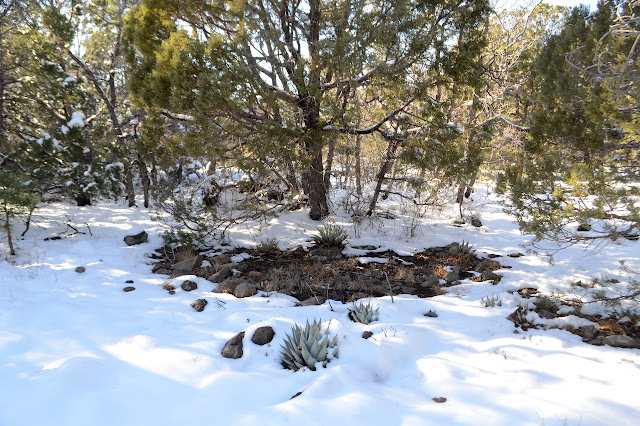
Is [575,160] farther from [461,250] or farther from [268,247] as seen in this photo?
[268,247]

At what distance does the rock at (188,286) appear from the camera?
201 inches

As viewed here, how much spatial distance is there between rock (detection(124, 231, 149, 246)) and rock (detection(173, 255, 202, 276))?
182cm

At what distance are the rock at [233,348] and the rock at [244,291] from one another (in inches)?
58.7

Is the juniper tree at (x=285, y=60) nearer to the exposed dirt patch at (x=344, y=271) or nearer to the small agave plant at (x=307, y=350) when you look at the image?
the exposed dirt patch at (x=344, y=271)

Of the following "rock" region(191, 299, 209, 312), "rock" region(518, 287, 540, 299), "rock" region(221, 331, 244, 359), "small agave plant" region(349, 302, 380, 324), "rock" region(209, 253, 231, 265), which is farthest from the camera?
"rock" region(209, 253, 231, 265)

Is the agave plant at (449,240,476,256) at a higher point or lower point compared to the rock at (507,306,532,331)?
higher

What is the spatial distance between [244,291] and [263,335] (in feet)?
5.26

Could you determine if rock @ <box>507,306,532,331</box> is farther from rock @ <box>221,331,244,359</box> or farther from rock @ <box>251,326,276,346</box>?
rock @ <box>221,331,244,359</box>

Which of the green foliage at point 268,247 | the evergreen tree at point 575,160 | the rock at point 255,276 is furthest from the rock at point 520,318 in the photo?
the green foliage at point 268,247

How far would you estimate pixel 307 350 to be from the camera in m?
3.10

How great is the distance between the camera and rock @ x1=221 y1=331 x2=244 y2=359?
3.27 m

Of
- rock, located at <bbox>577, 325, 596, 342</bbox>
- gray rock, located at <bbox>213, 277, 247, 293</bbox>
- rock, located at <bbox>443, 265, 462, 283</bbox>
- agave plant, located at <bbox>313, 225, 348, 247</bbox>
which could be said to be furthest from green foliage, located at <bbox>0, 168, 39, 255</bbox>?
rock, located at <bbox>577, 325, 596, 342</bbox>

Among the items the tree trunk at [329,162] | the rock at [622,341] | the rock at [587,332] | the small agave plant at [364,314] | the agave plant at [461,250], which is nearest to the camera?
the rock at [622,341]

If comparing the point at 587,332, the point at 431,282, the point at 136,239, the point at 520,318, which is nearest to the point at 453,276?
the point at 431,282
